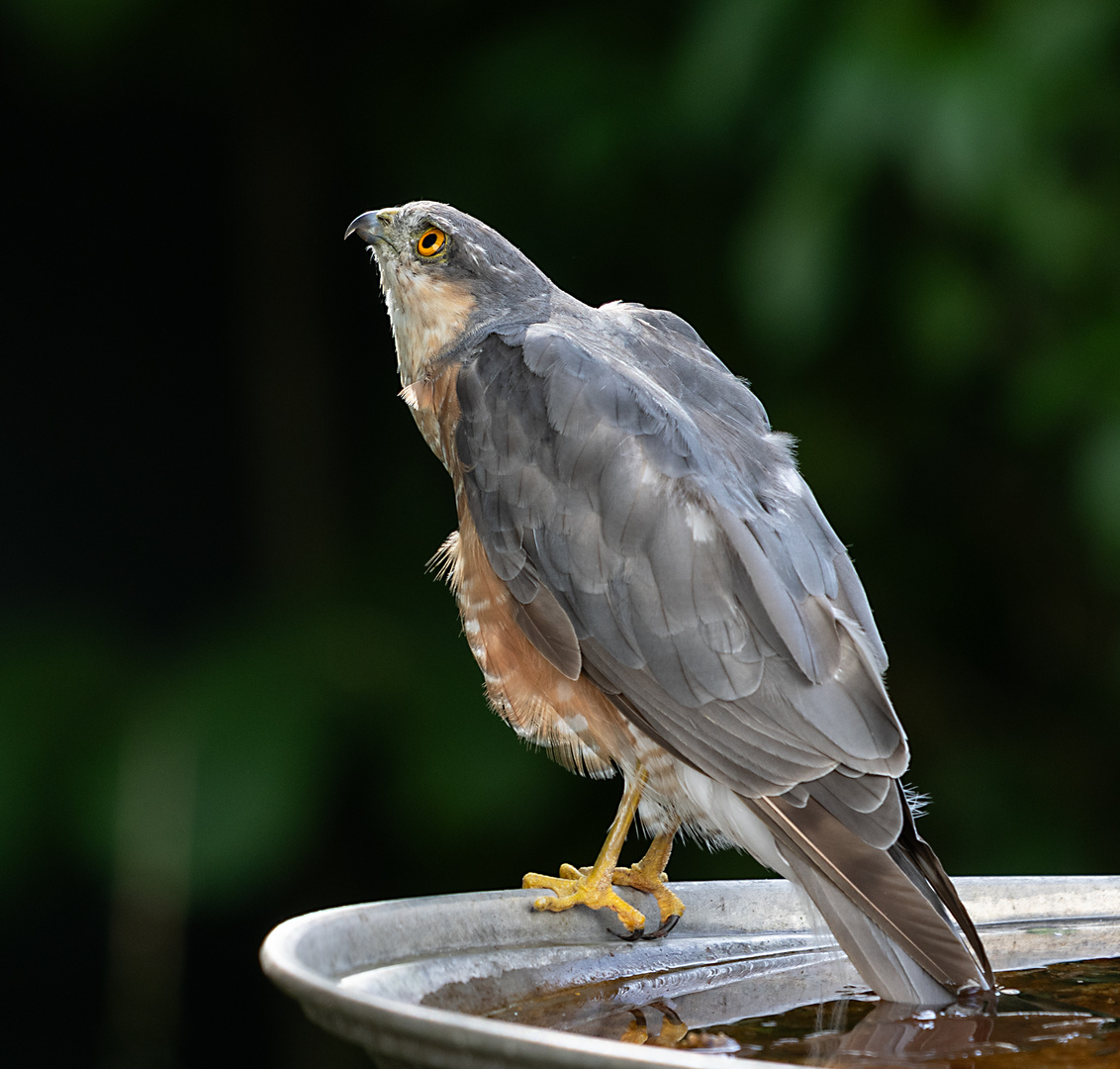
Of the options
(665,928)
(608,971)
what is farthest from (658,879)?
(608,971)

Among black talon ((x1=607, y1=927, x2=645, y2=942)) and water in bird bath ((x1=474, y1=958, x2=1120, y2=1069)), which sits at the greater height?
water in bird bath ((x1=474, y1=958, x2=1120, y2=1069))

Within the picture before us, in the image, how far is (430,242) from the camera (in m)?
2.79

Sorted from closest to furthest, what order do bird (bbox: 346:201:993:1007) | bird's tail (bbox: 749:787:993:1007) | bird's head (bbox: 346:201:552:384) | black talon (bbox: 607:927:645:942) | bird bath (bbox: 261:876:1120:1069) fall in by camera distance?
1. bird bath (bbox: 261:876:1120:1069)
2. bird's tail (bbox: 749:787:993:1007)
3. bird (bbox: 346:201:993:1007)
4. black talon (bbox: 607:927:645:942)
5. bird's head (bbox: 346:201:552:384)

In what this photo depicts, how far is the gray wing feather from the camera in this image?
2.08 meters

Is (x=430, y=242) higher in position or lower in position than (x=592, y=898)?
higher

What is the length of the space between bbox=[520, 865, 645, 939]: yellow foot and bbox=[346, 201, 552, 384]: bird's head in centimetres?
109

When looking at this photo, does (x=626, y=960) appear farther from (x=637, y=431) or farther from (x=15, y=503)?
(x=15, y=503)

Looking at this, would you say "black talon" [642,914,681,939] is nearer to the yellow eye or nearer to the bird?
the bird

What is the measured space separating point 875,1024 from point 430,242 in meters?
1.74

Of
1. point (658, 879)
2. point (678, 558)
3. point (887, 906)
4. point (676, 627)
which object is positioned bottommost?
point (658, 879)

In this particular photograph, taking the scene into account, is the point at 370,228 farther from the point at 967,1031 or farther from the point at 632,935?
the point at 967,1031

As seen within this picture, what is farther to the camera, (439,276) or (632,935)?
(439,276)

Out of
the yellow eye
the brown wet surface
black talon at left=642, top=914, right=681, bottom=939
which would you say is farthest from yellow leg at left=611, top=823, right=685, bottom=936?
the yellow eye

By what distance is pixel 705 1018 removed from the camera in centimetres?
167
